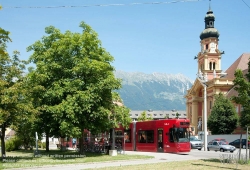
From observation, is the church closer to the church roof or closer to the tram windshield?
the church roof

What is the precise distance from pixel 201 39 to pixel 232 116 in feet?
132

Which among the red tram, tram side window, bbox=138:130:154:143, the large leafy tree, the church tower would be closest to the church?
the church tower

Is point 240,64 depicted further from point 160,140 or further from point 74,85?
point 74,85

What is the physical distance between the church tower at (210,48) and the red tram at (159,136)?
64.1 metres

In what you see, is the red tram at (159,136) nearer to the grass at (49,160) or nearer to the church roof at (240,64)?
the grass at (49,160)

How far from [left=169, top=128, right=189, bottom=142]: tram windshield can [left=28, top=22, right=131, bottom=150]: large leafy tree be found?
6.28 meters

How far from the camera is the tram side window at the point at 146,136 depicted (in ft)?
110

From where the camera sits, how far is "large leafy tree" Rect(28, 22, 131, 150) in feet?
A: 83.8

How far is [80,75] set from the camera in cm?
2744

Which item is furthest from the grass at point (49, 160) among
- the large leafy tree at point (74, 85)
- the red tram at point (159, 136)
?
the red tram at point (159, 136)

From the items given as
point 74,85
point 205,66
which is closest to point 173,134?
point 74,85

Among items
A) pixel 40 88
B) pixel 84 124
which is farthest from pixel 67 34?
pixel 84 124

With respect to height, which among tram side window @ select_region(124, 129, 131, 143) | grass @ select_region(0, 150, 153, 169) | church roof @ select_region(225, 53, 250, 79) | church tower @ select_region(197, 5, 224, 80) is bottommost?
grass @ select_region(0, 150, 153, 169)

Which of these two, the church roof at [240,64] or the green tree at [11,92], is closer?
the green tree at [11,92]
